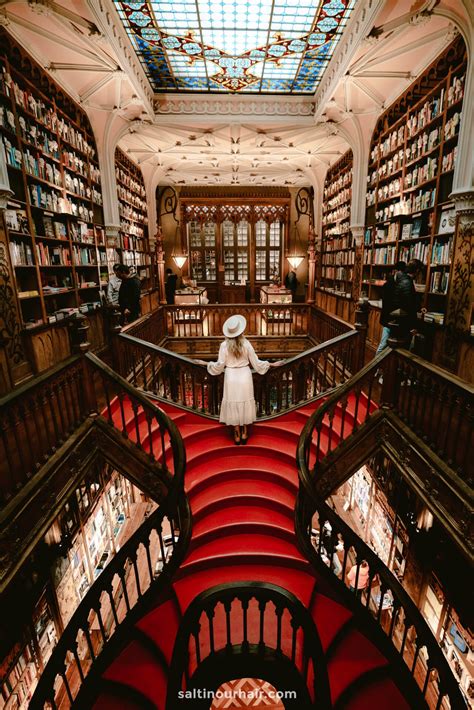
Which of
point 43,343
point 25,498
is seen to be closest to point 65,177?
point 43,343

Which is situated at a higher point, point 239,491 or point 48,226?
point 48,226

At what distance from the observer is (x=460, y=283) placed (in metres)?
3.90

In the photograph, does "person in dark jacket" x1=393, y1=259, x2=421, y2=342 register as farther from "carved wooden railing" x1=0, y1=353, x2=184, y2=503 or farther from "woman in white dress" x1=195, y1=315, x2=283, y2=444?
"carved wooden railing" x1=0, y1=353, x2=184, y2=503

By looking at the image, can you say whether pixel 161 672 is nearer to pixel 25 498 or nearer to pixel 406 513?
pixel 25 498

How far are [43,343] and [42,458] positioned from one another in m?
2.03

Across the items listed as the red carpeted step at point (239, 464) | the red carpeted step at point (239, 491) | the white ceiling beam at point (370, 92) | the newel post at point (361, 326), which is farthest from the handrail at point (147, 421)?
the white ceiling beam at point (370, 92)

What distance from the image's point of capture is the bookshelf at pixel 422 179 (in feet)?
14.0

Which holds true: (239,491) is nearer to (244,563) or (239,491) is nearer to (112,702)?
(244,563)

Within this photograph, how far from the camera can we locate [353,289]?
7270 millimetres

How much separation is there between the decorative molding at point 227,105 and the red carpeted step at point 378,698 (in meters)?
8.58

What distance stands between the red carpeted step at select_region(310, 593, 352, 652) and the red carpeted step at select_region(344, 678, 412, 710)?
39cm

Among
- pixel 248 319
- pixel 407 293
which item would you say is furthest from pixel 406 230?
pixel 248 319

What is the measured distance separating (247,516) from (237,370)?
1.69m

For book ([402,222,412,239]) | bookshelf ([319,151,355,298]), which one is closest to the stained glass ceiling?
bookshelf ([319,151,355,298])
